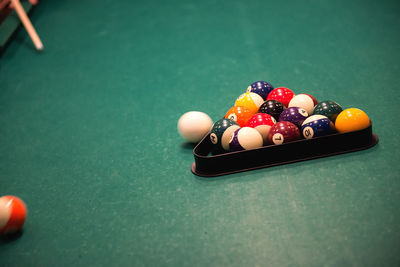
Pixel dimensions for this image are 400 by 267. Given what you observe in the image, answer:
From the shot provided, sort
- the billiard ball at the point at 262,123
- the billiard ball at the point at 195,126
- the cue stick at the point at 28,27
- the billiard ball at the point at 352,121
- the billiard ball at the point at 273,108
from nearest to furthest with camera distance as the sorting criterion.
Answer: the billiard ball at the point at 352,121, the billiard ball at the point at 262,123, the billiard ball at the point at 273,108, the billiard ball at the point at 195,126, the cue stick at the point at 28,27

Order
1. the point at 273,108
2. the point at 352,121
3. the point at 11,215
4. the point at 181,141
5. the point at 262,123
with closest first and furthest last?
the point at 11,215 → the point at 352,121 → the point at 262,123 → the point at 273,108 → the point at 181,141

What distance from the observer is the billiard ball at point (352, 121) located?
9.89ft

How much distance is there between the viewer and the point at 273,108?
3375 mm

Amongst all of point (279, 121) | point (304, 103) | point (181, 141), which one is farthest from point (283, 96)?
point (181, 141)

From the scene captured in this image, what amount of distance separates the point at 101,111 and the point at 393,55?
3.58m

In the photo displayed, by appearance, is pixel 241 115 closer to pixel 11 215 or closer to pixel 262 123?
pixel 262 123

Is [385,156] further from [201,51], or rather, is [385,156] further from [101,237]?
[201,51]

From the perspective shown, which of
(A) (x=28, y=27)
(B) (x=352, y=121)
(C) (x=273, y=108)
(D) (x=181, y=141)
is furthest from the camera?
(A) (x=28, y=27)

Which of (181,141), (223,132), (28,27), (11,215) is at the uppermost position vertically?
(28,27)

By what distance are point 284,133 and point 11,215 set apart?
2161 mm

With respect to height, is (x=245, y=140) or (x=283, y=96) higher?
(x=245, y=140)

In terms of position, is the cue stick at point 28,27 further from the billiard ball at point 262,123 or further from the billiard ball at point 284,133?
the billiard ball at point 284,133

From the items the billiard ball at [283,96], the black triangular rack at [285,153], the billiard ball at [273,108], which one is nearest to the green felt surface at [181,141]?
the black triangular rack at [285,153]

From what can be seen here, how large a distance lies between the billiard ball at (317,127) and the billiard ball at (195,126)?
0.90m
